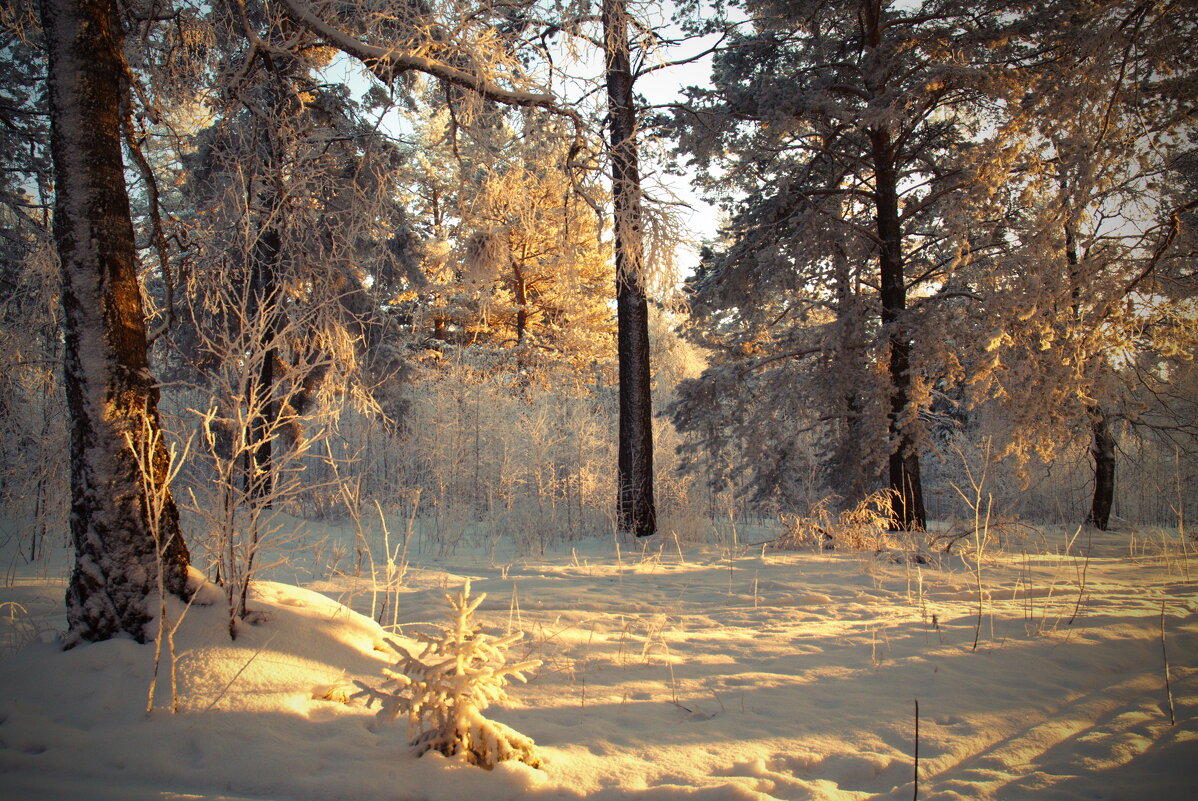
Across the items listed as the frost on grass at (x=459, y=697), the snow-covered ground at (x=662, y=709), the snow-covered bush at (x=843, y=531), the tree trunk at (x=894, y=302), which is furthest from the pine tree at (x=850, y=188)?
the frost on grass at (x=459, y=697)

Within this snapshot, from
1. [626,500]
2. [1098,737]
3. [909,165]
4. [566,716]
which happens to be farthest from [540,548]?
[909,165]

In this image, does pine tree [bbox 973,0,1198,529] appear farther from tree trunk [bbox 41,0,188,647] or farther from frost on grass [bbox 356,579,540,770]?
tree trunk [bbox 41,0,188,647]

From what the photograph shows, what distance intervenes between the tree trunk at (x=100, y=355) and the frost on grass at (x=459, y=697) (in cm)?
142

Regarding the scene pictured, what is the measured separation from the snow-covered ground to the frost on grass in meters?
0.06

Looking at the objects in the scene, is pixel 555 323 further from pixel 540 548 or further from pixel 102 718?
pixel 102 718

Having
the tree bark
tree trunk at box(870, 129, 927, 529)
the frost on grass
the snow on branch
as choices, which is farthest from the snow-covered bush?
the tree bark

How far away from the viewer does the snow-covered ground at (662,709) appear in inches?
72.8

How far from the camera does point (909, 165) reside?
29.8 feet

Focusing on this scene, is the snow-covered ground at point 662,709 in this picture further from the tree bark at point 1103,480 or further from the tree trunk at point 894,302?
the tree bark at point 1103,480

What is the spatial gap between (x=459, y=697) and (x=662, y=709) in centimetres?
107

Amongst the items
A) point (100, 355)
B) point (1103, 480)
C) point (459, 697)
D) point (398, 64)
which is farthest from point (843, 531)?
point (1103, 480)

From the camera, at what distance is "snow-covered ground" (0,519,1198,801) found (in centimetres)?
185

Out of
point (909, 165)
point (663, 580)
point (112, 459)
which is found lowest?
point (663, 580)

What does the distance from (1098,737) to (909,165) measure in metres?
8.94
